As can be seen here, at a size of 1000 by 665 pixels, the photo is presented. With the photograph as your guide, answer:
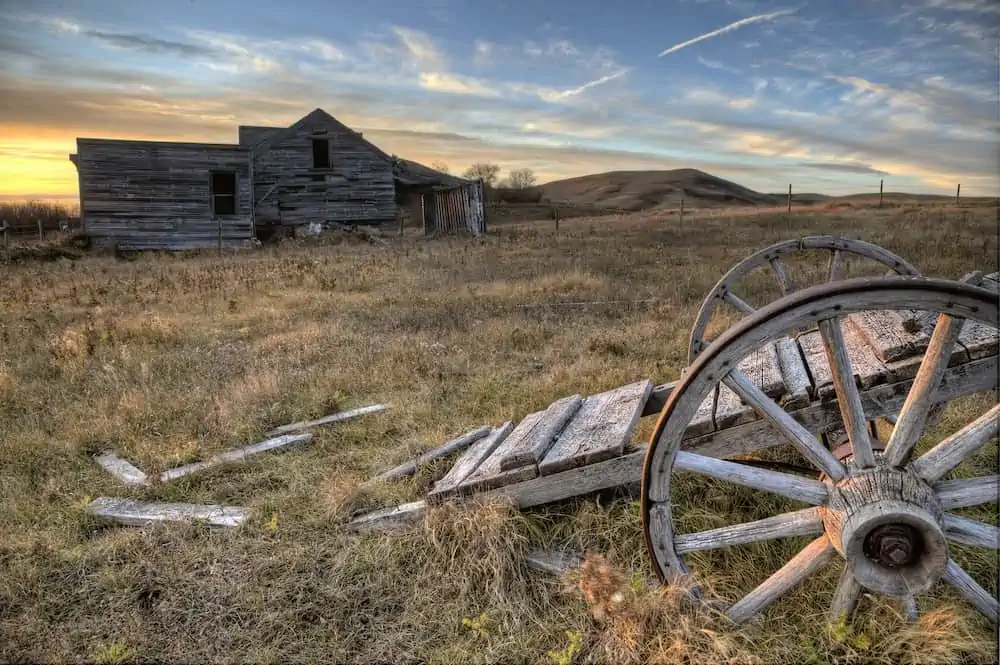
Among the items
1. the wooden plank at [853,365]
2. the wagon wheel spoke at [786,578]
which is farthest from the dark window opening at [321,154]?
the wagon wheel spoke at [786,578]

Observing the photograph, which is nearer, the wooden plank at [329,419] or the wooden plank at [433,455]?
the wooden plank at [433,455]

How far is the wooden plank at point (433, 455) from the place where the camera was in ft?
12.7

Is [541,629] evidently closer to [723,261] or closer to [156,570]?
[156,570]

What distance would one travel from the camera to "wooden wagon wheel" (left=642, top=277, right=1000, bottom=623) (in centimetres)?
201

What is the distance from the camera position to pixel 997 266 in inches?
438

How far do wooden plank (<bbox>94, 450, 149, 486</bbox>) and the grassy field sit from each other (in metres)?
0.08

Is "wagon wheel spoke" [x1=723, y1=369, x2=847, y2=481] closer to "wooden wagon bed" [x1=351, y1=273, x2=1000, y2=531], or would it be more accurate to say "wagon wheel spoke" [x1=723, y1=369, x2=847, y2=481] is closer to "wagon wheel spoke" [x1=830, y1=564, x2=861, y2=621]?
"wooden wagon bed" [x1=351, y1=273, x2=1000, y2=531]

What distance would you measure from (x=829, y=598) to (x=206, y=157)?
72.7 ft

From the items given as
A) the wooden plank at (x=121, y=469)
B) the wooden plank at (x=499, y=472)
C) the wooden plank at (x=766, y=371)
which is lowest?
the wooden plank at (x=121, y=469)

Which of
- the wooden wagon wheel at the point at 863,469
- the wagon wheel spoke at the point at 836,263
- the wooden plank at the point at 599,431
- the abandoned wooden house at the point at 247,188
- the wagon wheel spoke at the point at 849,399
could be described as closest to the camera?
the wooden wagon wheel at the point at 863,469

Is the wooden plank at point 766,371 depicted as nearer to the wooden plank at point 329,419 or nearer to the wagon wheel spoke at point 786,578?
the wagon wheel spoke at point 786,578

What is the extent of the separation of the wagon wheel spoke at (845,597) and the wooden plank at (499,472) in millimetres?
1337

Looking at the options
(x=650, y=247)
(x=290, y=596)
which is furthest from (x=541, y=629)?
(x=650, y=247)

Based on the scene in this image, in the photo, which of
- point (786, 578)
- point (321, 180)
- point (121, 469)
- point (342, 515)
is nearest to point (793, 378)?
point (786, 578)
